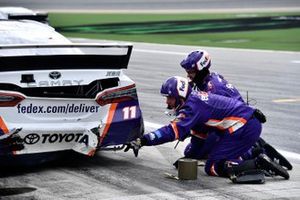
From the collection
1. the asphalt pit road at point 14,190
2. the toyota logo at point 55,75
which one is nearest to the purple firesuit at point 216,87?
the toyota logo at point 55,75

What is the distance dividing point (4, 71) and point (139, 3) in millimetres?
37677

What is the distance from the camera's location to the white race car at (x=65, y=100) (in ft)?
24.4

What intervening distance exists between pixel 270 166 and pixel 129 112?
1.45 meters

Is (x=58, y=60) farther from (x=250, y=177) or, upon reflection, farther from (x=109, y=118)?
(x=250, y=177)

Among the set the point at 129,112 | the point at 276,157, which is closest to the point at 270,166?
the point at 276,157

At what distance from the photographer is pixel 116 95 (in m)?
7.89

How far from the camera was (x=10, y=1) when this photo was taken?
44.2 meters

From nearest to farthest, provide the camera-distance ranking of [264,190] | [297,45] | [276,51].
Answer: [264,190], [276,51], [297,45]

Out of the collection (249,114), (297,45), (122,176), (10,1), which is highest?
(249,114)

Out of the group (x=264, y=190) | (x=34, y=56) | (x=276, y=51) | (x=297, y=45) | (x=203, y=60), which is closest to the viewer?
(x=264, y=190)

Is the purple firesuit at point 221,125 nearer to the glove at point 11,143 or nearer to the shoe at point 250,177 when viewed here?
the shoe at point 250,177

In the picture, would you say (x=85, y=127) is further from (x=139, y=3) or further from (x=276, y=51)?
(x=139, y=3)

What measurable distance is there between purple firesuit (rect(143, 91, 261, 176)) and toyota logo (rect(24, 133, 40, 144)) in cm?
98

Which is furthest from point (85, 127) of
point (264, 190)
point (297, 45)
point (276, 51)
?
point (297, 45)
